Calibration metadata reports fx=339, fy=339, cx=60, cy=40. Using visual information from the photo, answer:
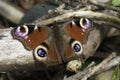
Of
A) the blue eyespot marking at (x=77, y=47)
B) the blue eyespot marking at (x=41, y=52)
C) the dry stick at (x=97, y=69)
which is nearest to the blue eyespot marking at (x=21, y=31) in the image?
the blue eyespot marking at (x=41, y=52)

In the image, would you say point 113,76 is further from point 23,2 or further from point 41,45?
point 23,2

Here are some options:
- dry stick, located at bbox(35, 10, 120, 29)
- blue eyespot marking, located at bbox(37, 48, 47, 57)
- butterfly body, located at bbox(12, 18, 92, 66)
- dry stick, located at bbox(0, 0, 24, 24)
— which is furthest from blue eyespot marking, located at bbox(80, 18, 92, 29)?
dry stick, located at bbox(0, 0, 24, 24)

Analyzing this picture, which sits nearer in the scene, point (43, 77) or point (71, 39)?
point (71, 39)

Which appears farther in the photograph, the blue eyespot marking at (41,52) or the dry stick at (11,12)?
the dry stick at (11,12)

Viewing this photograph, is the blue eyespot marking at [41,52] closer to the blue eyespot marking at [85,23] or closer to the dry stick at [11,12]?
the blue eyespot marking at [85,23]

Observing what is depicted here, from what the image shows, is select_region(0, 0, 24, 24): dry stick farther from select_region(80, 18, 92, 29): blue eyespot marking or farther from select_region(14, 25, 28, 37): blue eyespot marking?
select_region(80, 18, 92, 29): blue eyespot marking

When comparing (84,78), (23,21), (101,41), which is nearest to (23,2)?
(23,21)
